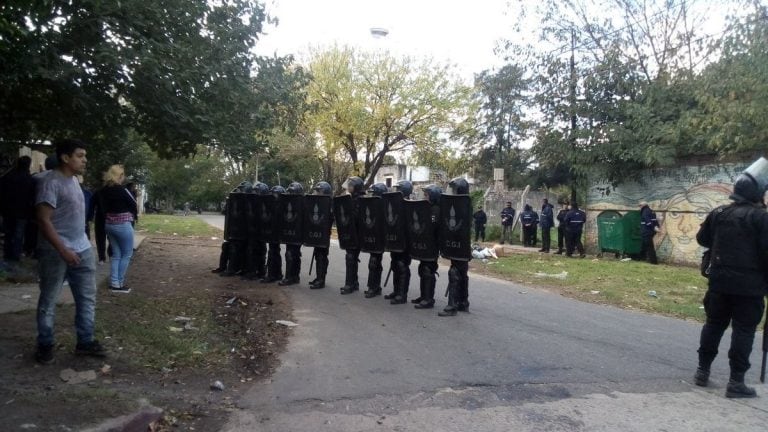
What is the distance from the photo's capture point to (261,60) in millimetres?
10422

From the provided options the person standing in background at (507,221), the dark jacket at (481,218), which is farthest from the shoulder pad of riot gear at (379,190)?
the dark jacket at (481,218)

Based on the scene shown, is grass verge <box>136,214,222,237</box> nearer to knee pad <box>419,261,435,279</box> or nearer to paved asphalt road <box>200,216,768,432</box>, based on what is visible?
knee pad <box>419,261,435,279</box>

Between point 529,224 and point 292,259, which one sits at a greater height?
point 529,224

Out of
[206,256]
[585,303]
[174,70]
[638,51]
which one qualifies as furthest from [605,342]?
[638,51]

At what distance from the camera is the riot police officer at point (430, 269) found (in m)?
8.04

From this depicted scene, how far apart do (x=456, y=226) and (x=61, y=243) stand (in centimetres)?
484

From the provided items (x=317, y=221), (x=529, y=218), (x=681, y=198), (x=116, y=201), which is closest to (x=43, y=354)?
(x=116, y=201)

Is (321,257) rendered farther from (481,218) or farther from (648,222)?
(481,218)

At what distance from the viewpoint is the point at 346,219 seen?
365 inches

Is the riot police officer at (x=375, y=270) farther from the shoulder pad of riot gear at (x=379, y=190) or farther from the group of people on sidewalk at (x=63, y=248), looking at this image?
the group of people on sidewalk at (x=63, y=248)

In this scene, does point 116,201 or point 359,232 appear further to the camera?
point 359,232

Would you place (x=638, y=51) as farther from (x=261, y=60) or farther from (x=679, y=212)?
(x=261, y=60)

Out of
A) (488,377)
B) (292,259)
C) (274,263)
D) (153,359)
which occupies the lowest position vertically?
(488,377)

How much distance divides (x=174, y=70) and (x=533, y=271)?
9224mm
